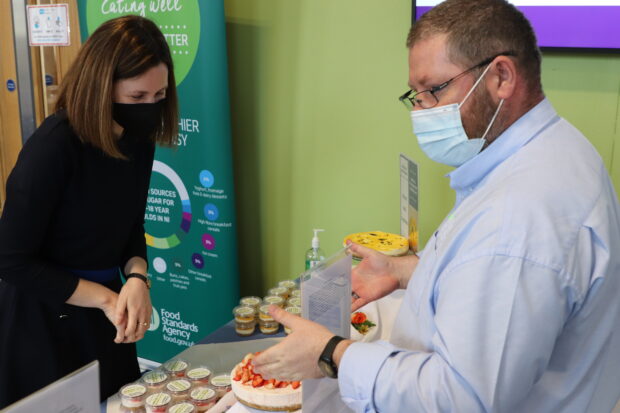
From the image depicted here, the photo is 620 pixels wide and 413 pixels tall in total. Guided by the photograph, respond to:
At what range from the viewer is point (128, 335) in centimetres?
174

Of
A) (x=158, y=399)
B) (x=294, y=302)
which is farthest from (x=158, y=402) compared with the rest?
(x=294, y=302)

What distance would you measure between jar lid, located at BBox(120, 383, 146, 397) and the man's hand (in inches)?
18.4

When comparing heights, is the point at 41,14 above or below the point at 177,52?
above

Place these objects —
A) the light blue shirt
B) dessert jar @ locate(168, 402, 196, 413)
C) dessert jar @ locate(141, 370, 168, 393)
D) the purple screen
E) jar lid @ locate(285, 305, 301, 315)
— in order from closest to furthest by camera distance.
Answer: the light blue shirt
dessert jar @ locate(168, 402, 196, 413)
dessert jar @ locate(141, 370, 168, 393)
jar lid @ locate(285, 305, 301, 315)
the purple screen

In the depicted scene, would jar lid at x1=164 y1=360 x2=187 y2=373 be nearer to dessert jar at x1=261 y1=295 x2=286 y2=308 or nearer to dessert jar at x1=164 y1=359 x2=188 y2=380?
dessert jar at x1=164 y1=359 x2=188 y2=380

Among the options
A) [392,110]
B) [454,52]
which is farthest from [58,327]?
[392,110]

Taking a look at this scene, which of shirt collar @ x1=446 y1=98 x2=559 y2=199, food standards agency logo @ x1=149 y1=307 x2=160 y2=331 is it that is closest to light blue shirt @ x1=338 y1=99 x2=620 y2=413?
shirt collar @ x1=446 y1=98 x2=559 y2=199

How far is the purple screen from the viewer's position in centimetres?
225

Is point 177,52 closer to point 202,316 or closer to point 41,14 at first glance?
point 41,14

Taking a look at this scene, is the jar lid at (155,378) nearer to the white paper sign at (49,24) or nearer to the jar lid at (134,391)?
the jar lid at (134,391)

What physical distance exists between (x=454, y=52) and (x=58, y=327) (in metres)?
1.45

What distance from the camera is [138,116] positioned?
1802 millimetres

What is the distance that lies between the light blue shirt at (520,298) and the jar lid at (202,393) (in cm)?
56

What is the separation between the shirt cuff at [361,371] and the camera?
1.04 meters
